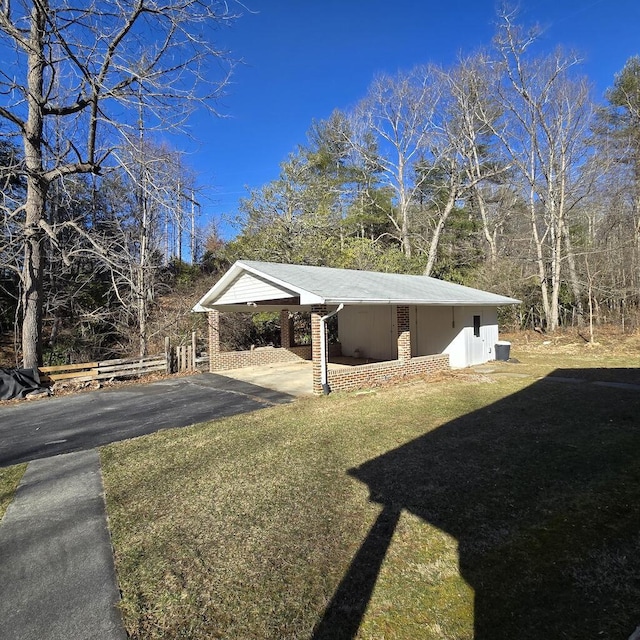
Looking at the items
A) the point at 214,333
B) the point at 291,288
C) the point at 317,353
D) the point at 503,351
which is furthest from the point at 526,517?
the point at 214,333

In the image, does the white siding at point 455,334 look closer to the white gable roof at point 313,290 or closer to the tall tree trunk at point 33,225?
the white gable roof at point 313,290

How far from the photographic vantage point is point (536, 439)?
5641 millimetres

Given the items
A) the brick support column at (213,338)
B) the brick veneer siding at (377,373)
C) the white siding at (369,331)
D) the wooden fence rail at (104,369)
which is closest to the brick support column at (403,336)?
the brick veneer siding at (377,373)

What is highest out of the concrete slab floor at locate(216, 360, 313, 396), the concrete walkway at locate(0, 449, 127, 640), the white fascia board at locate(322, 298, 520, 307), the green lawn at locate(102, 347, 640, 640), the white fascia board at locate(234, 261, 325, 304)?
the white fascia board at locate(234, 261, 325, 304)

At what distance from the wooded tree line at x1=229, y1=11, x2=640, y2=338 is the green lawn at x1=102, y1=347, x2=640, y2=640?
1385 cm

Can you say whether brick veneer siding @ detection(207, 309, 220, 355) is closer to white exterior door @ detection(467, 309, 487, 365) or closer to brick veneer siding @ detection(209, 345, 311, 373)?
brick veneer siding @ detection(209, 345, 311, 373)

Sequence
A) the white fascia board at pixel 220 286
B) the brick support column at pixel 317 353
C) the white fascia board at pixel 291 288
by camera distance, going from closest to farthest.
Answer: the white fascia board at pixel 291 288 < the brick support column at pixel 317 353 < the white fascia board at pixel 220 286

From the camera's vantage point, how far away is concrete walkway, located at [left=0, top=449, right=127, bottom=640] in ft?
8.16

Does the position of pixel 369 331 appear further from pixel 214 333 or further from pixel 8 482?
pixel 8 482

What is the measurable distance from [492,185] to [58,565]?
29.3m

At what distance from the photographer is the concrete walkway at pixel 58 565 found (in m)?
2.49

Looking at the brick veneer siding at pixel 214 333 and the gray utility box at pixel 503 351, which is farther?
the brick veneer siding at pixel 214 333

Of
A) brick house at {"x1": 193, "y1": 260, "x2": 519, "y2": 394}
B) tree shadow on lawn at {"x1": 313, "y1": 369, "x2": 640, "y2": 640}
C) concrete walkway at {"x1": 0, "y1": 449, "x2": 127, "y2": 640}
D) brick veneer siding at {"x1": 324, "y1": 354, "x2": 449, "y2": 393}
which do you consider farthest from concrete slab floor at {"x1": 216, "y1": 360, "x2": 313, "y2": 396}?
concrete walkway at {"x1": 0, "y1": 449, "x2": 127, "y2": 640}

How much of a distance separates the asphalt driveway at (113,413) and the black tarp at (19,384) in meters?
0.62
